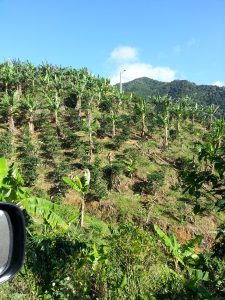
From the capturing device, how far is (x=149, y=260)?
1024 centimetres

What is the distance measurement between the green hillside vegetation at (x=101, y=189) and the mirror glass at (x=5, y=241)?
88.8 inches

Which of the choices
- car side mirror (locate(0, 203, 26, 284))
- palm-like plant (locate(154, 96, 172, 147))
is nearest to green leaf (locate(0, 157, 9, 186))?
car side mirror (locate(0, 203, 26, 284))

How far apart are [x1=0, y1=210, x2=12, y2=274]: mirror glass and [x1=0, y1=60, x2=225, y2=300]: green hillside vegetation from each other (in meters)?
2.25

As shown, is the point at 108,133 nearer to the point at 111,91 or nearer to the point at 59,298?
the point at 111,91

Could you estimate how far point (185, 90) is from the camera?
114500 millimetres

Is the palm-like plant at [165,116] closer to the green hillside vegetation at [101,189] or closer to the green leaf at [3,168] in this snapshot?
the green hillside vegetation at [101,189]

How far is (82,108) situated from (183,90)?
74.3 meters

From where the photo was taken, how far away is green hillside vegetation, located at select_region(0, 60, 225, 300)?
33.0ft

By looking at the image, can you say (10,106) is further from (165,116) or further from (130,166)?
(165,116)

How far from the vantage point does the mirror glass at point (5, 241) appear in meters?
1.64

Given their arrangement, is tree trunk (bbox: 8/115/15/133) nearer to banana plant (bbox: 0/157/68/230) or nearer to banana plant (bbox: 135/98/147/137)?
banana plant (bbox: 135/98/147/137)

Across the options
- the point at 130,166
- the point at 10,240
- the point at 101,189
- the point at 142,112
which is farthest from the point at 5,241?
the point at 142,112

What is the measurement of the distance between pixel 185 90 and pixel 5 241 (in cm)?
11653

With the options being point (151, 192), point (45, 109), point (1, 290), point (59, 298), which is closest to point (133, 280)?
point (59, 298)
